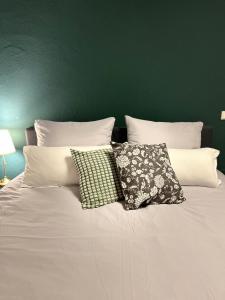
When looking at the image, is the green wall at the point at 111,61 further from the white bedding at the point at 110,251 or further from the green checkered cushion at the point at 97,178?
the white bedding at the point at 110,251

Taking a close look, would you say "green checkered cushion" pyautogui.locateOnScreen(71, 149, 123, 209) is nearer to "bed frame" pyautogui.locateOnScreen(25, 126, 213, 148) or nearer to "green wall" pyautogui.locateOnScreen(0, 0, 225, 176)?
"bed frame" pyautogui.locateOnScreen(25, 126, 213, 148)

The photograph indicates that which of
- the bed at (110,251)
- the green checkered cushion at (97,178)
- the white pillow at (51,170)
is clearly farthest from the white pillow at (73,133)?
the bed at (110,251)

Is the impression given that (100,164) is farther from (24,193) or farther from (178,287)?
(178,287)

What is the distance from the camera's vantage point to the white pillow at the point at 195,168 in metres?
1.80

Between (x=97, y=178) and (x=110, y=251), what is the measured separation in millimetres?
597

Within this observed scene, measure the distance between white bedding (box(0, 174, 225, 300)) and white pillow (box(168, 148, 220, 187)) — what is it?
22cm

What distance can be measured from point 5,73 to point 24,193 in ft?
4.16

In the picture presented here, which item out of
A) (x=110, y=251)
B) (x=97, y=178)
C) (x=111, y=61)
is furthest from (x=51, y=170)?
(x=111, y=61)

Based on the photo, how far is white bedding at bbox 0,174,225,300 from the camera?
87cm

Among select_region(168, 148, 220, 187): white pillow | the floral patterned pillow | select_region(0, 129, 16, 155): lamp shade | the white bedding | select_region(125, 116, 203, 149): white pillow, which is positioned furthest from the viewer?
select_region(0, 129, 16, 155): lamp shade

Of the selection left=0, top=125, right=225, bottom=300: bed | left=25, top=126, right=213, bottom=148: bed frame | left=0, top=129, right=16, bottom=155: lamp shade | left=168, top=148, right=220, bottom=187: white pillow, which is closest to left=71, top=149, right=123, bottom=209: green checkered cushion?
left=0, top=125, right=225, bottom=300: bed

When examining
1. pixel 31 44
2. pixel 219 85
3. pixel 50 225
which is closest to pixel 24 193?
pixel 50 225

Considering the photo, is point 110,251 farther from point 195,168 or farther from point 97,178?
point 195,168

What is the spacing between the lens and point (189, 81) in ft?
7.92
